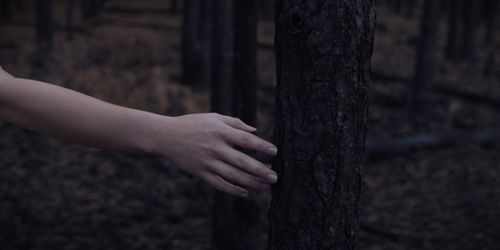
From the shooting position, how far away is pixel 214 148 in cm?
201

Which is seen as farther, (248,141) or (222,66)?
(222,66)

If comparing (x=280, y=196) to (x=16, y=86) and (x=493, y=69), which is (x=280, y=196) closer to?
(x=16, y=86)

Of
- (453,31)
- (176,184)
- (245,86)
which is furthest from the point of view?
(453,31)

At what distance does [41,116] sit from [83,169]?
685 centimetres

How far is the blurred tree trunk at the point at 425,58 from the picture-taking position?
36.3 ft

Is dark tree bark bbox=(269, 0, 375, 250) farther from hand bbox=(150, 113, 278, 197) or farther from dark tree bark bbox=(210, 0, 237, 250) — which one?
dark tree bark bbox=(210, 0, 237, 250)

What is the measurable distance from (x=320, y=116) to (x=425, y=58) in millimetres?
9981

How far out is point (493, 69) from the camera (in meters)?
16.6

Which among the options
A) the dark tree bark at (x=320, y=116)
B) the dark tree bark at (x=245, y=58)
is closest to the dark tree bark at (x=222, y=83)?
the dark tree bark at (x=245, y=58)

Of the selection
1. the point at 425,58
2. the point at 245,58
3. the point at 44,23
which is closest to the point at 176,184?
the point at 245,58

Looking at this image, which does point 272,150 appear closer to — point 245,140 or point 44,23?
point 245,140

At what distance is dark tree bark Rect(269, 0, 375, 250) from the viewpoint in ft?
6.83

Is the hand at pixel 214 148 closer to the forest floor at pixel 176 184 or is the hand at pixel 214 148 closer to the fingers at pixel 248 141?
the fingers at pixel 248 141

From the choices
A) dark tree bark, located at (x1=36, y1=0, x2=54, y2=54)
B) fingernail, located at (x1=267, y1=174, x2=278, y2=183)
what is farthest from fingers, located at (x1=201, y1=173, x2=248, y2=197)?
dark tree bark, located at (x1=36, y1=0, x2=54, y2=54)
